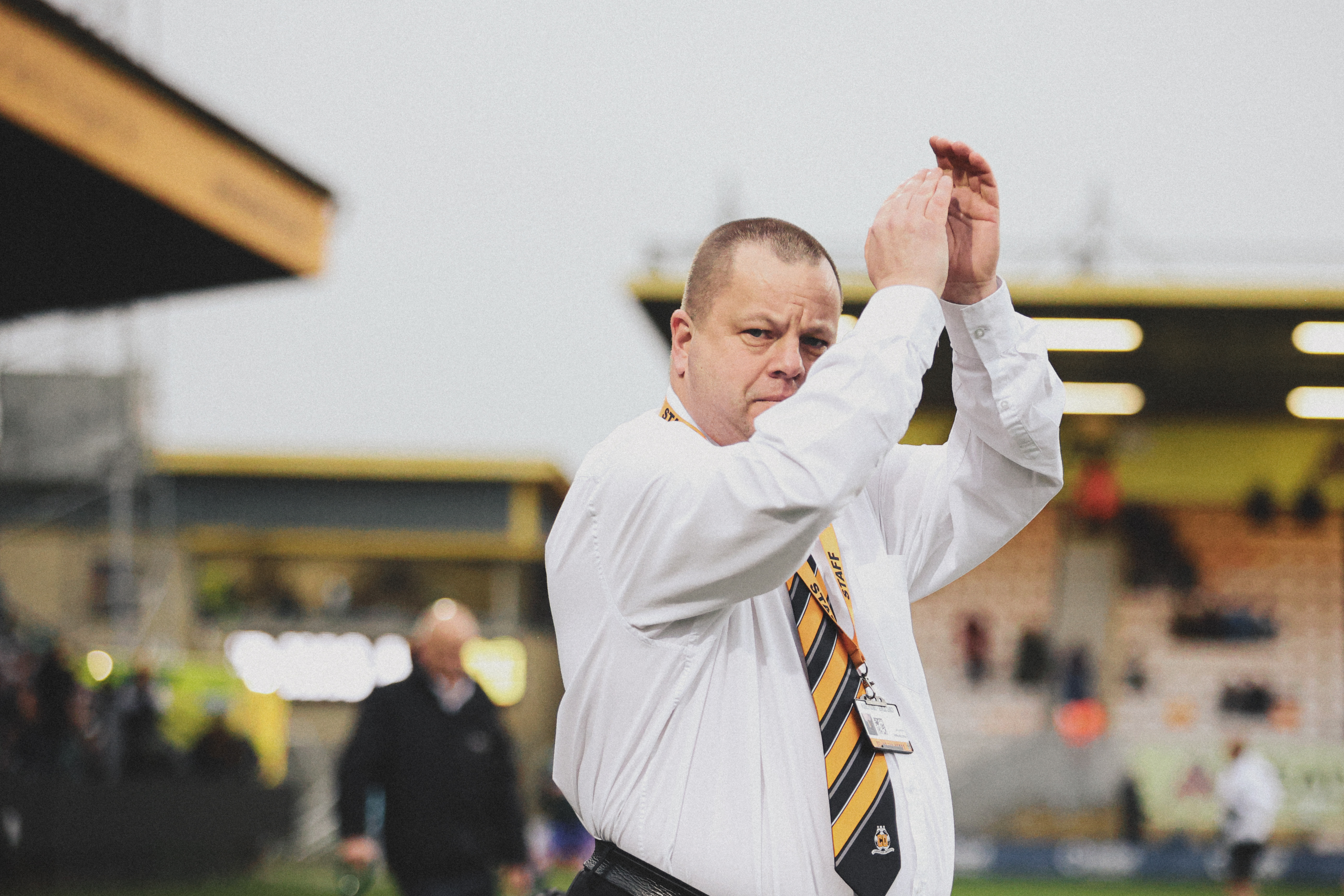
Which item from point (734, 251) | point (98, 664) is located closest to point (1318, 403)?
point (98, 664)

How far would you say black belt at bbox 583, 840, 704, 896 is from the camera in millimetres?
1725

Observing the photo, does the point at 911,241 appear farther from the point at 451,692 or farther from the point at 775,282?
the point at 451,692

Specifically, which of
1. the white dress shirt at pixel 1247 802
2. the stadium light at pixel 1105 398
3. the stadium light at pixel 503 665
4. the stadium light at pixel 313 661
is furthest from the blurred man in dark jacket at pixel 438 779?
the stadium light at pixel 313 661

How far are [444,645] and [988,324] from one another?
4.29 m

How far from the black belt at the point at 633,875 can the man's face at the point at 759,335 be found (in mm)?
615

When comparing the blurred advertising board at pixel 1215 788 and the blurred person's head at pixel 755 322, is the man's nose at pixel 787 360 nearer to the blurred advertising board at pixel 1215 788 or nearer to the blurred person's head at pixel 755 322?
the blurred person's head at pixel 755 322

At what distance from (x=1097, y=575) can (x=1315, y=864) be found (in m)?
5.26

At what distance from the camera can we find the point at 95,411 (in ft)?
44.4

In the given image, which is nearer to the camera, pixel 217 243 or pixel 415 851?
pixel 415 851

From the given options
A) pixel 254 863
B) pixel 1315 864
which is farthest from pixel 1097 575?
pixel 254 863

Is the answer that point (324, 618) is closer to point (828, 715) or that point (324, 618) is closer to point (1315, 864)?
point (1315, 864)

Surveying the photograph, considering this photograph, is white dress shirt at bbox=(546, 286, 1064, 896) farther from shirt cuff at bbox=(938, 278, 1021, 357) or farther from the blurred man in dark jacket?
the blurred man in dark jacket

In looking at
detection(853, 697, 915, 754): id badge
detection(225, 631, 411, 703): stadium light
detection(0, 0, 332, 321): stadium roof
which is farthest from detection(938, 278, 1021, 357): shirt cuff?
detection(225, 631, 411, 703): stadium light

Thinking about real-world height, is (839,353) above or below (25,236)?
below
